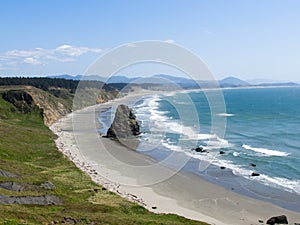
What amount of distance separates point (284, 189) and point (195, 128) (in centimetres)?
5585

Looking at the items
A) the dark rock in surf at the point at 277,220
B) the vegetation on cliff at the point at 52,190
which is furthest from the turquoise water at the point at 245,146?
the vegetation on cliff at the point at 52,190

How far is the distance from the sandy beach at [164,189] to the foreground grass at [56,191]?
302 centimetres

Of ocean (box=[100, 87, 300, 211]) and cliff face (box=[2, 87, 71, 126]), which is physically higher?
cliff face (box=[2, 87, 71, 126])

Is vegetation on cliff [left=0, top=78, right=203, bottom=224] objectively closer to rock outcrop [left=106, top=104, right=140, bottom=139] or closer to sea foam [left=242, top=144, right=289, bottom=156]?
rock outcrop [left=106, top=104, right=140, bottom=139]

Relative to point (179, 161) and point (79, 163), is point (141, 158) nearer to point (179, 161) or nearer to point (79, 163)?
point (179, 161)

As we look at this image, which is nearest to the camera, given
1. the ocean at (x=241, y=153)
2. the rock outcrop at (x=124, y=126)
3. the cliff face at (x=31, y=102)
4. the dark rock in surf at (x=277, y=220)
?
the dark rock in surf at (x=277, y=220)

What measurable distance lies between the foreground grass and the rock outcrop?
734 inches

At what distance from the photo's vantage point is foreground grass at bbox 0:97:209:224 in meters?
25.0

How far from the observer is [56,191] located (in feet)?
118

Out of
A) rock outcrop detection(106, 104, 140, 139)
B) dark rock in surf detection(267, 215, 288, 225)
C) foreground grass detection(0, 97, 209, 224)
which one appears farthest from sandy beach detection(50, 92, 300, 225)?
rock outcrop detection(106, 104, 140, 139)

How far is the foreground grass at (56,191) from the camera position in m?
25.0

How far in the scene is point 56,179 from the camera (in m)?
43.4

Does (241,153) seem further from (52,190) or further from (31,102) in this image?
(31,102)

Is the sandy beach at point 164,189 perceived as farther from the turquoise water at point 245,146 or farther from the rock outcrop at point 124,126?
the rock outcrop at point 124,126
